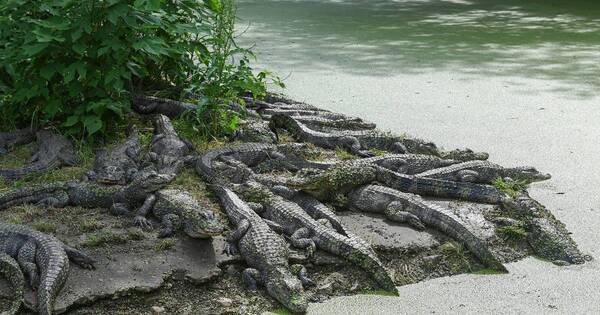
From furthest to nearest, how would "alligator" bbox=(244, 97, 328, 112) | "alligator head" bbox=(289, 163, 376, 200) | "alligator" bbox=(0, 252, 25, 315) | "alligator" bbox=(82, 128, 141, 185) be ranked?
"alligator" bbox=(244, 97, 328, 112)
"alligator" bbox=(82, 128, 141, 185)
"alligator head" bbox=(289, 163, 376, 200)
"alligator" bbox=(0, 252, 25, 315)

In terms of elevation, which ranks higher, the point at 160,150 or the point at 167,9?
the point at 167,9

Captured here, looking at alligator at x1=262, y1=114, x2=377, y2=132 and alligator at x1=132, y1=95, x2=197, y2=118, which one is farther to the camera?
alligator at x1=262, y1=114, x2=377, y2=132

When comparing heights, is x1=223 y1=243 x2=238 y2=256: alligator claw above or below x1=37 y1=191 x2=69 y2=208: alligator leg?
below

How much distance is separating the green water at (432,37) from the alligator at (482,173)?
2.46 meters

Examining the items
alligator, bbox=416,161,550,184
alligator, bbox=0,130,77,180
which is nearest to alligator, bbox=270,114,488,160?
alligator, bbox=416,161,550,184

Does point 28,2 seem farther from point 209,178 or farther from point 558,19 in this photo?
point 558,19

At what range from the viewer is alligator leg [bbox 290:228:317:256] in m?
4.02

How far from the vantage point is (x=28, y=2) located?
5066mm

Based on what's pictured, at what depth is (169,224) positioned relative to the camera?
413cm

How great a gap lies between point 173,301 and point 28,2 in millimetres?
2384

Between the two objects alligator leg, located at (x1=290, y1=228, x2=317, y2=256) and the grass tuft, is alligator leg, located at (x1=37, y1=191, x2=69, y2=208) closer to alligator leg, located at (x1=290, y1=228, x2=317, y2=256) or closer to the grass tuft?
the grass tuft

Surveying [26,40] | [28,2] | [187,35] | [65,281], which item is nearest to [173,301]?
[65,281]

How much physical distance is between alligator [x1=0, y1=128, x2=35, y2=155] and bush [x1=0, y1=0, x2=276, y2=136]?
11 cm

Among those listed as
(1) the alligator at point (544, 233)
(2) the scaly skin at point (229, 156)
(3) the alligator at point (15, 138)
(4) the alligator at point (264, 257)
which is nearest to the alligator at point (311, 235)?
(4) the alligator at point (264, 257)
